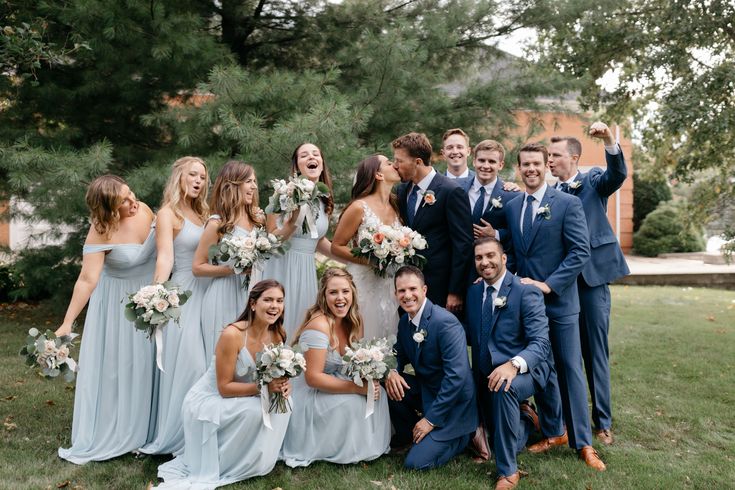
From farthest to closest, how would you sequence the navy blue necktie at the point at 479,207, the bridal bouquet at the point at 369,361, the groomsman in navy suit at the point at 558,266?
the navy blue necktie at the point at 479,207 < the groomsman in navy suit at the point at 558,266 < the bridal bouquet at the point at 369,361

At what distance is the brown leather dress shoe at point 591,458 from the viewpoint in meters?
4.76

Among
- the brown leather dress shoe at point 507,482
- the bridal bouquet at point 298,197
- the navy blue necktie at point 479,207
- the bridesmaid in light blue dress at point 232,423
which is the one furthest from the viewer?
the navy blue necktie at point 479,207

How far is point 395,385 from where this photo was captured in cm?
482

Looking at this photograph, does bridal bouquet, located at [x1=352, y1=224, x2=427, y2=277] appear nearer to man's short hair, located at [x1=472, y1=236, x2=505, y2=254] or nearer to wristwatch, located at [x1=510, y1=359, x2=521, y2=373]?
man's short hair, located at [x1=472, y1=236, x2=505, y2=254]

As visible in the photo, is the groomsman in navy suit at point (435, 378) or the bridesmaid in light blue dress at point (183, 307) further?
the bridesmaid in light blue dress at point (183, 307)

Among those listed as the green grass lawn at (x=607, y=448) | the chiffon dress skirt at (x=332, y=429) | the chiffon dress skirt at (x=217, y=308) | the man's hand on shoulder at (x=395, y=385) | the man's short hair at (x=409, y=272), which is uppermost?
the man's short hair at (x=409, y=272)

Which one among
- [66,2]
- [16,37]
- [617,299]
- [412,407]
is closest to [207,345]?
[412,407]

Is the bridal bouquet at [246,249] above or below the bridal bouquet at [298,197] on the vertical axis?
below

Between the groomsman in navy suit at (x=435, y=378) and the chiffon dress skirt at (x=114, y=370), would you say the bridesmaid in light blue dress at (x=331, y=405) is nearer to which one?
the groomsman in navy suit at (x=435, y=378)

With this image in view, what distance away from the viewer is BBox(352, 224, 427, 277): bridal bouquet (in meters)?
4.85

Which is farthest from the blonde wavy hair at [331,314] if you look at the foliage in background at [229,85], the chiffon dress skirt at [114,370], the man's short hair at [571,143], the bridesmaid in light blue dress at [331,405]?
the foliage in background at [229,85]

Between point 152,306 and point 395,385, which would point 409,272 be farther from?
point 152,306

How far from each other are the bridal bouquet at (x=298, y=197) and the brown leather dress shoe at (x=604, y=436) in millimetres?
2914

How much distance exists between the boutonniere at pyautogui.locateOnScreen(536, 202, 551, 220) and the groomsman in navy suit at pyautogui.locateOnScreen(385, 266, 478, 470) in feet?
3.36
